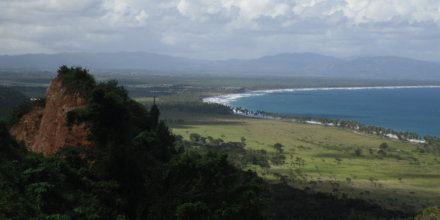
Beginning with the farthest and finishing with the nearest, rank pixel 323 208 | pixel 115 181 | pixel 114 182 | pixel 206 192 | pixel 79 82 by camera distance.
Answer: pixel 323 208 < pixel 79 82 < pixel 115 181 < pixel 114 182 < pixel 206 192

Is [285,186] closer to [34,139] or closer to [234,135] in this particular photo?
[34,139]

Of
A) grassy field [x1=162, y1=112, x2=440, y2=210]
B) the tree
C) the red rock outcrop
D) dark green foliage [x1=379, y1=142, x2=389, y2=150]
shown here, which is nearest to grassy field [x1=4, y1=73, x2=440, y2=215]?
grassy field [x1=162, y1=112, x2=440, y2=210]

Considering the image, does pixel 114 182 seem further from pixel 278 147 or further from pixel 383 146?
pixel 383 146

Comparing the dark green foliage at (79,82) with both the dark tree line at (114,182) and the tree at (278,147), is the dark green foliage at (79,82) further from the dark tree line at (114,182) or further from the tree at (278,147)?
the tree at (278,147)

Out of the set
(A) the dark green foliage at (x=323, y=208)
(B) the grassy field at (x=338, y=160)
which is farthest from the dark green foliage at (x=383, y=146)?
(A) the dark green foliage at (x=323, y=208)

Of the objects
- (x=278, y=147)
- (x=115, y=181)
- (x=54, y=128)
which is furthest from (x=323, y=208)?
(x=278, y=147)

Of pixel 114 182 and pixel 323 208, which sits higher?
pixel 114 182

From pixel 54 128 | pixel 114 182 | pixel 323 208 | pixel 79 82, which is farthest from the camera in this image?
pixel 323 208

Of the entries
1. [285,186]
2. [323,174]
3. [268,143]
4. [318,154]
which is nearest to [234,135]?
[268,143]

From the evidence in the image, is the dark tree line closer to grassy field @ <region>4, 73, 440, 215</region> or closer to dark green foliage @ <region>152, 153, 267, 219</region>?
dark green foliage @ <region>152, 153, 267, 219</region>
